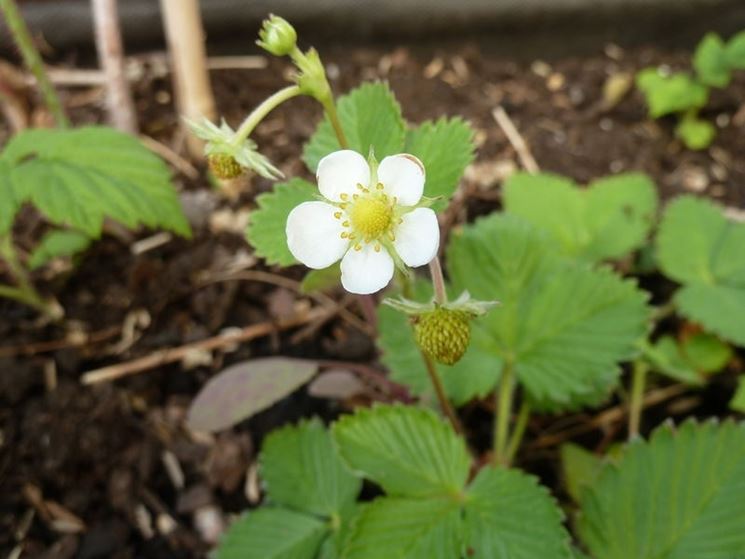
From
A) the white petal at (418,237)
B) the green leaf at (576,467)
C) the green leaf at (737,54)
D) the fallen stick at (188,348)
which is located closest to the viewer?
the white petal at (418,237)

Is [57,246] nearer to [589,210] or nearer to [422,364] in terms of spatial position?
[422,364]

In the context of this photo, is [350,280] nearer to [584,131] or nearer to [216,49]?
[584,131]

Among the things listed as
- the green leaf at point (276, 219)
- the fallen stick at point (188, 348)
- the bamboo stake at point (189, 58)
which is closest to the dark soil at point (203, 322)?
the fallen stick at point (188, 348)

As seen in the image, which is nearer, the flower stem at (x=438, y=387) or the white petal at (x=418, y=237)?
the white petal at (x=418, y=237)

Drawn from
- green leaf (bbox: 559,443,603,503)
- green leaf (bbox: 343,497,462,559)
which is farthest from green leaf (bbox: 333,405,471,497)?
green leaf (bbox: 559,443,603,503)

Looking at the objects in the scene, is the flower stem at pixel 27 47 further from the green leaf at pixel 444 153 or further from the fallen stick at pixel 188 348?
the green leaf at pixel 444 153

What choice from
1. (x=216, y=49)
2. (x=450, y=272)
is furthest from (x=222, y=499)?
(x=216, y=49)
